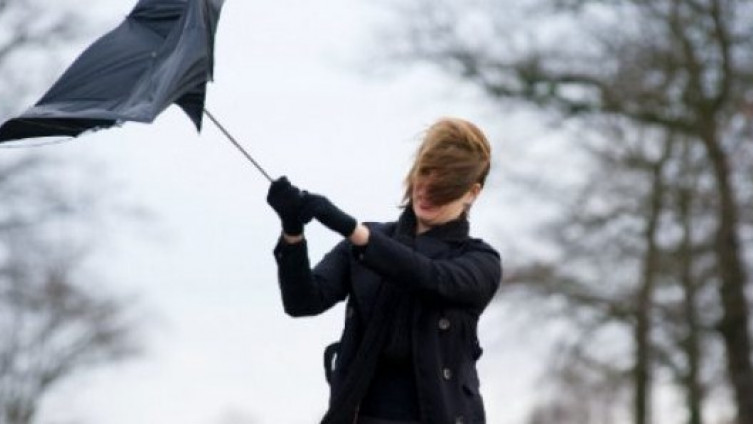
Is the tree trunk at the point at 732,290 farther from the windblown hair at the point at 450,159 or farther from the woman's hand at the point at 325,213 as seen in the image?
the woman's hand at the point at 325,213

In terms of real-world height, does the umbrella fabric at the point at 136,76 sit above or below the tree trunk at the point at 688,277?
below

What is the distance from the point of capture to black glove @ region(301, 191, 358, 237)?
5.43m

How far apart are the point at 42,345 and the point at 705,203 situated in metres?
33.8

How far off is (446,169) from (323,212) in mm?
473

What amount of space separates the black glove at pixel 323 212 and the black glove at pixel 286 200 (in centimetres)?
2

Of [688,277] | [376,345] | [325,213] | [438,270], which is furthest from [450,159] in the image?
[688,277]

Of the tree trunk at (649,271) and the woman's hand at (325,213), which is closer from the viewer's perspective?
the woman's hand at (325,213)

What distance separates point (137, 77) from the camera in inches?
228

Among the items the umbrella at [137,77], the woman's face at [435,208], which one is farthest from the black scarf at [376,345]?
the umbrella at [137,77]

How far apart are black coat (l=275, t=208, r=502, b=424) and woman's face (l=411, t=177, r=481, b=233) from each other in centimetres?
3

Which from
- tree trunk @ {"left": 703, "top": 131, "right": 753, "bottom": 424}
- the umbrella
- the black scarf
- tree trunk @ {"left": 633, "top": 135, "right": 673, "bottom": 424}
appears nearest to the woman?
the black scarf

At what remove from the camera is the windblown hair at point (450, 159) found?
573 cm

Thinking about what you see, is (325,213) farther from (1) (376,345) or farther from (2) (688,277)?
(2) (688,277)

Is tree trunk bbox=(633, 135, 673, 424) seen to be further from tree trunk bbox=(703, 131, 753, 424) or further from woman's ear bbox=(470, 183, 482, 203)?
woman's ear bbox=(470, 183, 482, 203)
